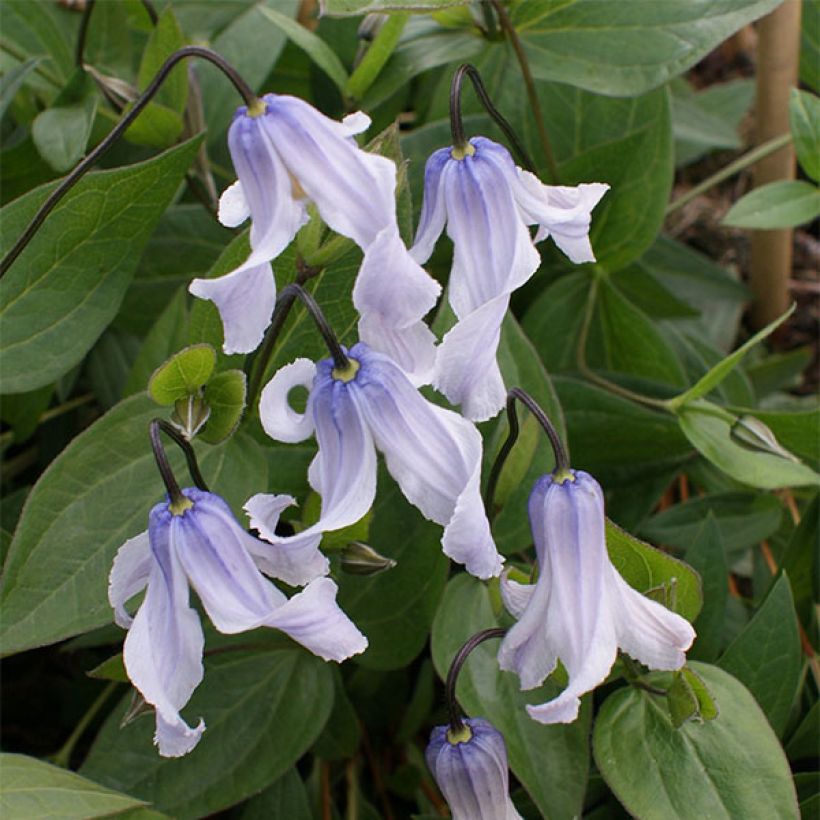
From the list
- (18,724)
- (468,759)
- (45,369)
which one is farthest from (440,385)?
(18,724)

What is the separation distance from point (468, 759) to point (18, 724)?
2.34 feet

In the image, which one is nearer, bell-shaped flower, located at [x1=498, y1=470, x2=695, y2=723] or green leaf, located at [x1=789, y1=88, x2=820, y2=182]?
bell-shaped flower, located at [x1=498, y1=470, x2=695, y2=723]

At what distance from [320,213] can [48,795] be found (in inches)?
17.7

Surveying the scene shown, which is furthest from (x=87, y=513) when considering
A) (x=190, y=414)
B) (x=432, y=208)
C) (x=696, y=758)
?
(x=696, y=758)

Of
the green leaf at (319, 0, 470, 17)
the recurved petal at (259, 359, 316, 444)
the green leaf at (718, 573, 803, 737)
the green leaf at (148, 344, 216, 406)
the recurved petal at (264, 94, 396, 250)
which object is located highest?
the green leaf at (319, 0, 470, 17)

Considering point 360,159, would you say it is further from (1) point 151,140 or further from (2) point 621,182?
(2) point 621,182

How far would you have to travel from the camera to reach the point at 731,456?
1.03 metres

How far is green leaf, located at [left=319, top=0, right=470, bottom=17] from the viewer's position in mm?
683

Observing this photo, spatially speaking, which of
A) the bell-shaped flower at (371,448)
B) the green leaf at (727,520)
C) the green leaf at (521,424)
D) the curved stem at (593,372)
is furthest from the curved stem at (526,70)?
the bell-shaped flower at (371,448)

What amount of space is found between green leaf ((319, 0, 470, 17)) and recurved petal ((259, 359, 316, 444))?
205 millimetres

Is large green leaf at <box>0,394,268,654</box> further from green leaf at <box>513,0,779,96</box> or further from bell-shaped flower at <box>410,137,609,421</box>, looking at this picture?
green leaf at <box>513,0,779,96</box>

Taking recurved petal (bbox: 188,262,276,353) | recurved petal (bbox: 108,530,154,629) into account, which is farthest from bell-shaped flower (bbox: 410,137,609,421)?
recurved petal (bbox: 108,530,154,629)

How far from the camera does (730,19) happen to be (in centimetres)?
100

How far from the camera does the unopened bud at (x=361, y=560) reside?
2.71 ft
